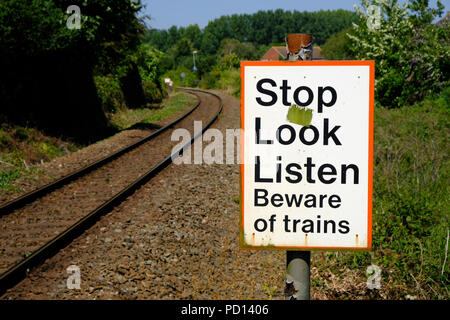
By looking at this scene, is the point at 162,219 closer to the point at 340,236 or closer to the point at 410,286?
the point at 410,286

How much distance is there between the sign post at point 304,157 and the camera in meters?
1.63

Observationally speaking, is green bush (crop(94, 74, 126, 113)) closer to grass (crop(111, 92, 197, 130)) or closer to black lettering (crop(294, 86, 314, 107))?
grass (crop(111, 92, 197, 130))

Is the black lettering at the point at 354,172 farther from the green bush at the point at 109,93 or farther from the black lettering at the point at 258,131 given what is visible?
the green bush at the point at 109,93

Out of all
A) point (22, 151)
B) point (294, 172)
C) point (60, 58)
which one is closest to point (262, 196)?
point (294, 172)

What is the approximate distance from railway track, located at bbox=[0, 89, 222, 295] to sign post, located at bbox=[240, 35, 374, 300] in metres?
3.79

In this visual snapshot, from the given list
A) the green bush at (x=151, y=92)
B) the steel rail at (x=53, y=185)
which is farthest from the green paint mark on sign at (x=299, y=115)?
the green bush at (x=151, y=92)

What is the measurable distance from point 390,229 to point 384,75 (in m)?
11.5

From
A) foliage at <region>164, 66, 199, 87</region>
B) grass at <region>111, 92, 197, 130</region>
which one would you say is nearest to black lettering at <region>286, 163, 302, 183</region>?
grass at <region>111, 92, 197, 130</region>

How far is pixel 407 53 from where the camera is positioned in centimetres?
1555

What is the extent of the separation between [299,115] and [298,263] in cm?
61

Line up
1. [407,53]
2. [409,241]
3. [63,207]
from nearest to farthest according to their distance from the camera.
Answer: [409,241] < [63,207] < [407,53]

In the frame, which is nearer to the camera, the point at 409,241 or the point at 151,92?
the point at 409,241

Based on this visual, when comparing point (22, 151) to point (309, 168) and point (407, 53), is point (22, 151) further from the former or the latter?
point (407, 53)

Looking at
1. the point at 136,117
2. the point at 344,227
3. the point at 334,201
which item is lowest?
the point at 136,117
